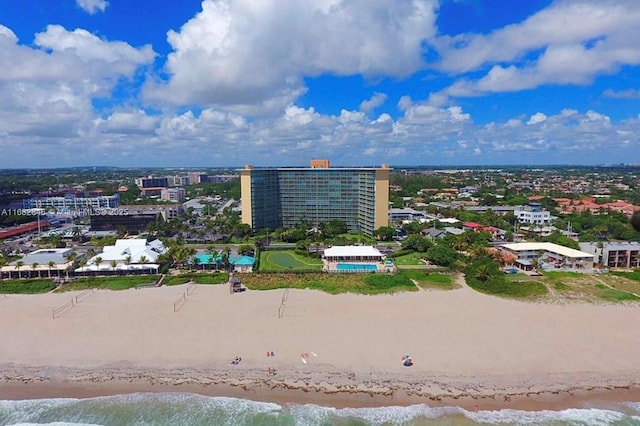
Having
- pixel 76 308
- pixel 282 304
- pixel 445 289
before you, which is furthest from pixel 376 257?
pixel 76 308

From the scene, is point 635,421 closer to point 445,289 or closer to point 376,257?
point 445,289

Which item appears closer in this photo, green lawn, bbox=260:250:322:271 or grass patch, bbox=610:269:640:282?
grass patch, bbox=610:269:640:282

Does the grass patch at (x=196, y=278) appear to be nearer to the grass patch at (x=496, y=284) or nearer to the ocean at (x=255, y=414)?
the ocean at (x=255, y=414)

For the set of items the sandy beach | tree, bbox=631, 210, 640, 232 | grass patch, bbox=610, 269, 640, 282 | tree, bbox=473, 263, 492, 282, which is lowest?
the sandy beach

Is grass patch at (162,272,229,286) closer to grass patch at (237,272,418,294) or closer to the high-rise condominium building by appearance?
grass patch at (237,272,418,294)

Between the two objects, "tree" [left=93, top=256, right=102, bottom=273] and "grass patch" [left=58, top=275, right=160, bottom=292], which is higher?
"tree" [left=93, top=256, right=102, bottom=273]

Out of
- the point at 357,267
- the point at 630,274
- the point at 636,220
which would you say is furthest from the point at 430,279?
the point at 636,220

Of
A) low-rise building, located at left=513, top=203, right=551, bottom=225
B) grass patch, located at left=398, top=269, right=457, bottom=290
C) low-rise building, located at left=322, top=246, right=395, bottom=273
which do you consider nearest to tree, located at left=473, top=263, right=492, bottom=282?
grass patch, located at left=398, top=269, right=457, bottom=290
